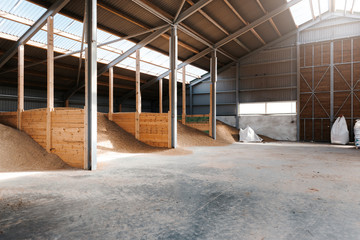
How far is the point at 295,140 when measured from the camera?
66.4ft

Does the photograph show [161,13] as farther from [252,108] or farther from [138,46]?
[252,108]

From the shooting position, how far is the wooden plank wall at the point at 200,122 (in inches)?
741

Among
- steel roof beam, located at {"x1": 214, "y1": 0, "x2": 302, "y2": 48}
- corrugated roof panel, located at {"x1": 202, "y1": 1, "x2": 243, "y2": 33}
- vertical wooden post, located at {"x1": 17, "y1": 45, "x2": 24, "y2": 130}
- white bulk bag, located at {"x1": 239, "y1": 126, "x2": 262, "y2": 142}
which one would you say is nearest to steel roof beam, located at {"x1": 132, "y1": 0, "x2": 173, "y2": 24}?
corrugated roof panel, located at {"x1": 202, "y1": 1, "x2": 243, "y2": 33}

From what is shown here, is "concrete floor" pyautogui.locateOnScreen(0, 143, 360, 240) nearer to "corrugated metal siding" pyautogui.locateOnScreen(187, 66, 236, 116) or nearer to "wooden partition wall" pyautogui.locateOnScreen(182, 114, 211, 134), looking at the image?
"wooden partition wall" pyautogui.locateOnScreen(182, 114, 211, 134)

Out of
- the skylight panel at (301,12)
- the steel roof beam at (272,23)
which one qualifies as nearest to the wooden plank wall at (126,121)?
the steel roof beam at (272,23)

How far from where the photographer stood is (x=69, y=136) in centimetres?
795

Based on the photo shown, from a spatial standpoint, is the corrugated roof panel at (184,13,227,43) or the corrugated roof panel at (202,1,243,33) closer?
the corrugated roof panel at (202,1,243,33)

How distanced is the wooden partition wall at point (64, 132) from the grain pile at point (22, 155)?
239 millimetres

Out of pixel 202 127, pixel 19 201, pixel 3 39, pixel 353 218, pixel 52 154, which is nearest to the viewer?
pixel 353 218

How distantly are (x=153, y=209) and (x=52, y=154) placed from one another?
597 centimetres

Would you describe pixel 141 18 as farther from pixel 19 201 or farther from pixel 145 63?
pixel 19 201

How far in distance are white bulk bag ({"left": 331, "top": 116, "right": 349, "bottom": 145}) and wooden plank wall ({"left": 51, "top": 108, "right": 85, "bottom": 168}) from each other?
17766 mm

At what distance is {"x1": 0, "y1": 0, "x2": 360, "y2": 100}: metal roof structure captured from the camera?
39.7 feet

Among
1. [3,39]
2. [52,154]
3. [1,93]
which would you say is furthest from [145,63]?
[52,154]
